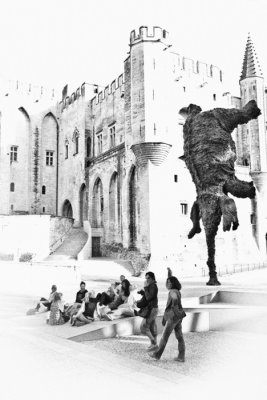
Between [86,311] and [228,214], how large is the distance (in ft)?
18.4

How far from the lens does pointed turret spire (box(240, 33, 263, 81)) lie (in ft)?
108

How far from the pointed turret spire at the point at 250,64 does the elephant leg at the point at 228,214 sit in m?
23.7

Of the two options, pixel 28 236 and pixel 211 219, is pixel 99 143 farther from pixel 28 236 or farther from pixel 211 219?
pixel 211 219

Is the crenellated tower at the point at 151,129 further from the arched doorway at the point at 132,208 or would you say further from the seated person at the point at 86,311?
the seated person at the point at 86,311

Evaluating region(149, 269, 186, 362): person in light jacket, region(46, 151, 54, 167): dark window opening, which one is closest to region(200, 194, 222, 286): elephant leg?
region(149, 269, 186, 362): person in light jacket

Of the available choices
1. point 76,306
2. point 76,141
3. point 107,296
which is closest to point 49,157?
point 76,141

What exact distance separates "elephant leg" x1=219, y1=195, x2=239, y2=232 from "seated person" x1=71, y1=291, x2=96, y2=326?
5.04m

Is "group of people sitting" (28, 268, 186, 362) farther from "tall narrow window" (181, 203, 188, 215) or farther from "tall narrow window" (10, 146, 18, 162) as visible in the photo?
"tall narrow window" (10, 146, 18, 162)

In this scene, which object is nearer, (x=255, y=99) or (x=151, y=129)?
(x=151, y=129)

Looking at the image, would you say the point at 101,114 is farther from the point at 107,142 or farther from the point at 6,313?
the point at 6,313

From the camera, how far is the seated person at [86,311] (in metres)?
8.25

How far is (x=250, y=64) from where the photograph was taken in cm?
3322

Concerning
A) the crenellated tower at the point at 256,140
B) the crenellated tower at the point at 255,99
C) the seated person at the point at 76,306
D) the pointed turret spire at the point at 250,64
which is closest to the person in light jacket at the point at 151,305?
the seated person at the point at 76,306

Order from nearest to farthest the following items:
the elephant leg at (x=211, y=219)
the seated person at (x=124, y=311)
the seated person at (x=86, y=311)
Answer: the seated person at (x=86, y=311)
the seated person at (x=124, y=311)
the elephant leg at (x=211, y=219)
